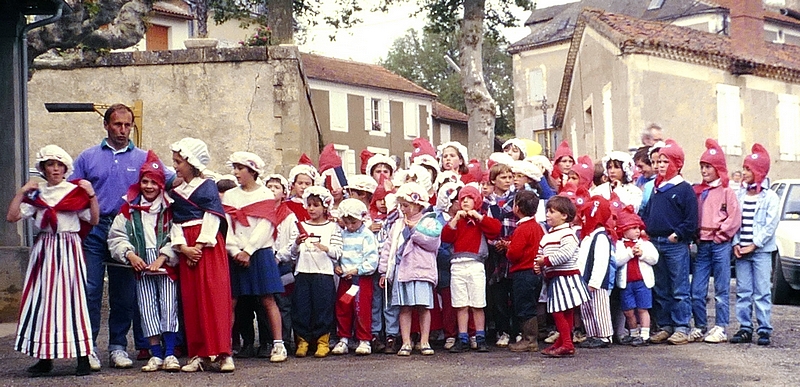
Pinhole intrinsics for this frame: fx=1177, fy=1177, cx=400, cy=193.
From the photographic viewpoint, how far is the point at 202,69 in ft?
63.9

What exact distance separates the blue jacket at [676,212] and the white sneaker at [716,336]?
0.80m

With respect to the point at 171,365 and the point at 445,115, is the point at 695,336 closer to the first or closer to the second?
the point at 171,365

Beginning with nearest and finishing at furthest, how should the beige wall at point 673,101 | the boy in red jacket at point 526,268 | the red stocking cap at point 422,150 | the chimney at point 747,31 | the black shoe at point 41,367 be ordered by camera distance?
1. the black shoe at point 41,367
2. the boy in red jacket at point 526,268
3. the red stocking cap at point 422,150
4. the beige wall at point 673,101
5. the chimney at point 747,31

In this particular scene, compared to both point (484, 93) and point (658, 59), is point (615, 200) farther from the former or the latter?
point (658, 59)

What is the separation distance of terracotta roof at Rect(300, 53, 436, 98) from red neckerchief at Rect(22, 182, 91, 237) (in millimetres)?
42194

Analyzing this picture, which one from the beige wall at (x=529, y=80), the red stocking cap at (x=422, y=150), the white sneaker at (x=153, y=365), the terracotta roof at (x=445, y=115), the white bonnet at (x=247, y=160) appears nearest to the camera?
the white sneaker at (x=153, y=365)

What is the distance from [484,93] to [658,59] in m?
7.02

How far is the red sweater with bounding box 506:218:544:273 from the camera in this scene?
9.51 meters

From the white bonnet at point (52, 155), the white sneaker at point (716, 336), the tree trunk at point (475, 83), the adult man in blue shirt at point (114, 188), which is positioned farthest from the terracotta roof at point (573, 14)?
the white bonnet at point (52, 155)

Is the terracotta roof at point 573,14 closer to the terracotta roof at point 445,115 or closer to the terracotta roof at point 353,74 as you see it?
the terracotta roof at point 445,115

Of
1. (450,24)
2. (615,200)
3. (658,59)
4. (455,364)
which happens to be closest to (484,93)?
(450,24)

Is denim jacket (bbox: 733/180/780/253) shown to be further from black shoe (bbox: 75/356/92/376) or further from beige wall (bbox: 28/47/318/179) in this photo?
beige wall (bbox: 28/47/318/179)

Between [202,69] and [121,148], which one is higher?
[202,69]

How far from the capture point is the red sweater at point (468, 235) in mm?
9602
